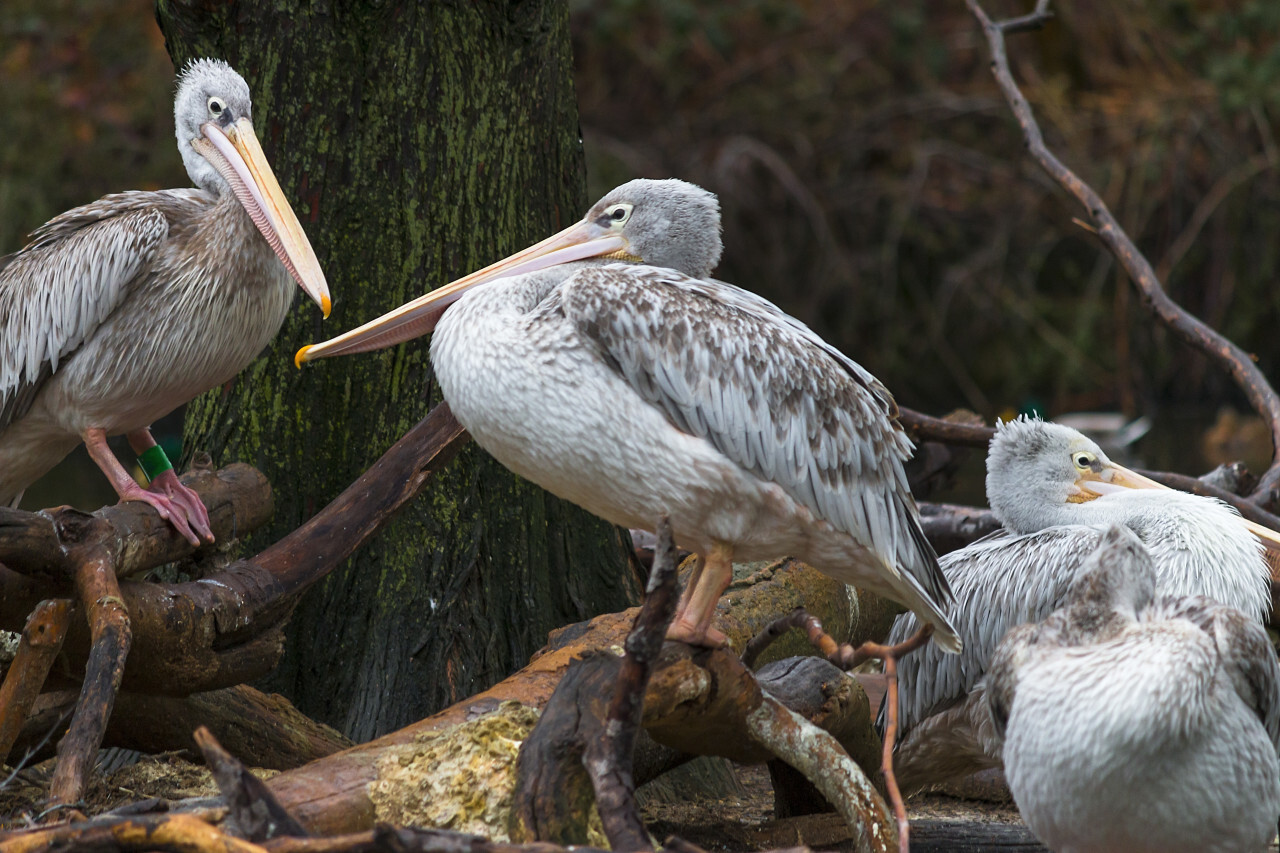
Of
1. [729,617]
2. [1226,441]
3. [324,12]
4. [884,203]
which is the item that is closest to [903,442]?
[729,617]

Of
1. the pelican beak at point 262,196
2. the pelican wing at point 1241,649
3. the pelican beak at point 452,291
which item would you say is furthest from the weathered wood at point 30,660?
the pelican wing at point 1241,649

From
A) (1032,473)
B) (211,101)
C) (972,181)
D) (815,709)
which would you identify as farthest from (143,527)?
(972,181)

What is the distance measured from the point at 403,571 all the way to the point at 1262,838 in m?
2.12

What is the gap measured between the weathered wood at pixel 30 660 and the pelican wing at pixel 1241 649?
2.07m

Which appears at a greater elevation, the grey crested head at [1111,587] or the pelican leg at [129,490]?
the pelican leg at [129,490]

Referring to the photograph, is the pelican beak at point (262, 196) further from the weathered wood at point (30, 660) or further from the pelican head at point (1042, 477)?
the pelican head at point (1042, 477)

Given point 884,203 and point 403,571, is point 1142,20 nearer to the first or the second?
point 884,203

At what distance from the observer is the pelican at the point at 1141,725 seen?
2.29 metres

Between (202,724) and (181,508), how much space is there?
20.5 inches

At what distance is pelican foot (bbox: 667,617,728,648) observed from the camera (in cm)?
268

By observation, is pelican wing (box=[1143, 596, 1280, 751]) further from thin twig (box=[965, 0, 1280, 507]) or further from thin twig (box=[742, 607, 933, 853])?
thin twig (box=[965, 0, 1280, 507])

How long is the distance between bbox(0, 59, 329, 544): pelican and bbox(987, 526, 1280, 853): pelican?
72.4 inches

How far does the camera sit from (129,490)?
3205mm

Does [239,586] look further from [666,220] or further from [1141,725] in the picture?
[1141,725]
